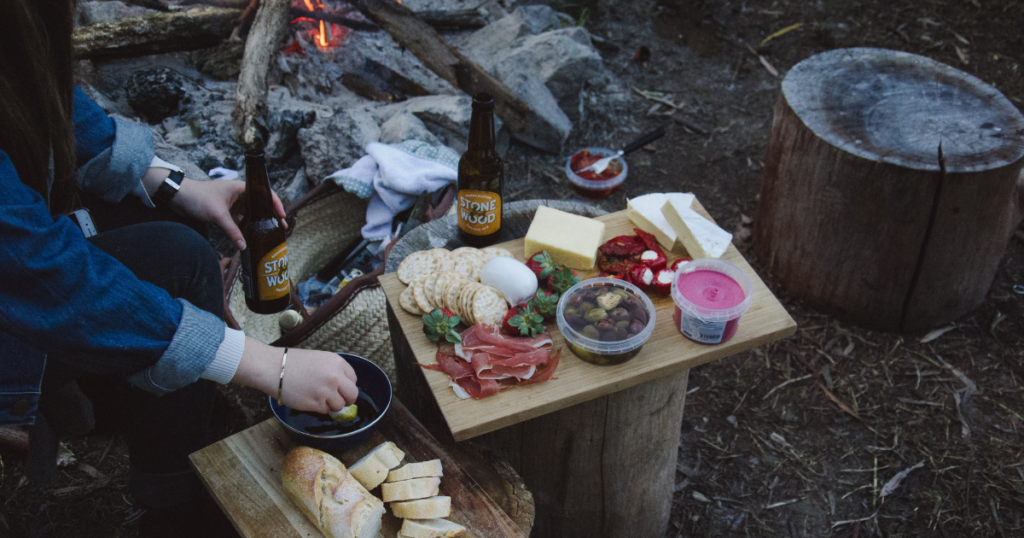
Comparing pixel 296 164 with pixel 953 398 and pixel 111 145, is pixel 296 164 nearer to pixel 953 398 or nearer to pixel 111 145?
pixel 111 145

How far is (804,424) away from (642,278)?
1.75m

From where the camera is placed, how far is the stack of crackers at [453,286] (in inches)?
89.4

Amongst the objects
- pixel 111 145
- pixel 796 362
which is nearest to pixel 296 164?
pixel 111 145

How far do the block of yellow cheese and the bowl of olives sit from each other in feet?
0.70

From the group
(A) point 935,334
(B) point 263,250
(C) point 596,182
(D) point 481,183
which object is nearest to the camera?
(B) point 263,250

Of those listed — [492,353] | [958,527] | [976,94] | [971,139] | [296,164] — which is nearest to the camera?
[492,353]

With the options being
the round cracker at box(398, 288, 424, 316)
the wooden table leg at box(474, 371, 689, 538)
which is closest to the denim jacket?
the round cracker at box(398, 288, 424, 316)

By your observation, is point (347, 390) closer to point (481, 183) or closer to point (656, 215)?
point (481, 183)

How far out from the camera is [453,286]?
7.72 feet

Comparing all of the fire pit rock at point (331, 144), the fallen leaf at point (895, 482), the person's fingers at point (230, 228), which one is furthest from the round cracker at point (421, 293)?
the fallen leaf at point (895, 482)

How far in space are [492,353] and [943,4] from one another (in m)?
6.62

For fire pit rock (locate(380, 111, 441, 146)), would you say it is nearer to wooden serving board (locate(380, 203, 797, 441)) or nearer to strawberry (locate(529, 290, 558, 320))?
wooden serving board (locate(380, 203, 797, 441))

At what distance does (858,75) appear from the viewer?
13.5ft

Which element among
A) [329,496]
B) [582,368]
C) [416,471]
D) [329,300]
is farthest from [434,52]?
[329,496]
